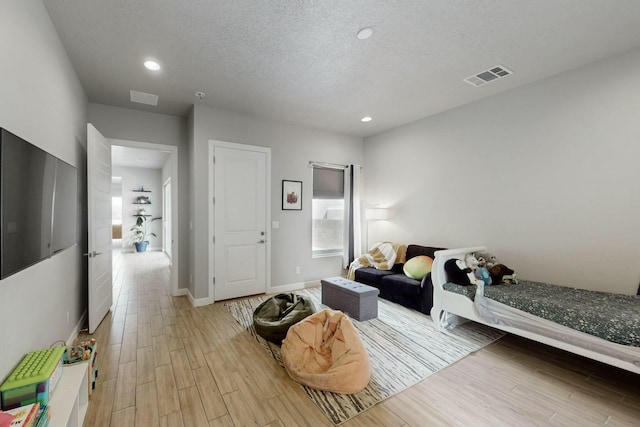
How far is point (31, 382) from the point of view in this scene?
1.39m

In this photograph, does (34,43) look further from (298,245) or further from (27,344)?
(298,245)

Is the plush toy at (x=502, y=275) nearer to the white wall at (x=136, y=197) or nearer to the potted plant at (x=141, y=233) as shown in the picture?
the potted plant at (x=141, y=233)

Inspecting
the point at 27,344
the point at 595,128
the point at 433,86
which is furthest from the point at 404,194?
the point at 27,344

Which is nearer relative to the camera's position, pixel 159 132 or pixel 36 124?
pixel 36 124

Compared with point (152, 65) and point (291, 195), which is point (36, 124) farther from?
point (291, 195)

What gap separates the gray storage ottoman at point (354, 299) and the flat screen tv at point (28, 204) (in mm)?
2772

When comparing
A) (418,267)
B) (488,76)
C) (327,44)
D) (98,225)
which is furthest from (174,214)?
(488,76)

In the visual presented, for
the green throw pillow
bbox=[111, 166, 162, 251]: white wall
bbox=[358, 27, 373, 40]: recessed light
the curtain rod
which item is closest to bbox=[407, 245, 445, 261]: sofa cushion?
the green throw pillow

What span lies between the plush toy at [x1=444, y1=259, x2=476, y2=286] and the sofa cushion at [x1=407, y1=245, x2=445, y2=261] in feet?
2.84

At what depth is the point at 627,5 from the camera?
6.52 feet

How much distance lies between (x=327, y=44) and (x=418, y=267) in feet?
9.48

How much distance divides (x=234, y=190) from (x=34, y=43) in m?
2.50

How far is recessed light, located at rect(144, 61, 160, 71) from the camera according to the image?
2715 millimetres

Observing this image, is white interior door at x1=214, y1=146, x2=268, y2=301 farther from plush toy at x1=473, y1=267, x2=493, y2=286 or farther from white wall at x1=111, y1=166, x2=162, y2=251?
white wall at x1=111, y1=166, x2=162, y2=251
